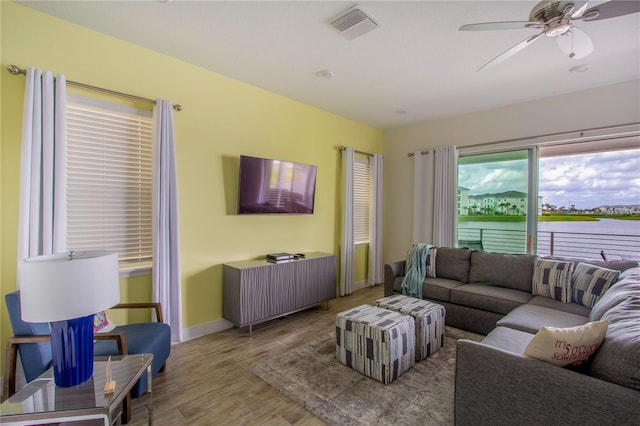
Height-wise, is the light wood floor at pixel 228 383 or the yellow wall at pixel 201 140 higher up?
the yellow wall at pixel 201 140

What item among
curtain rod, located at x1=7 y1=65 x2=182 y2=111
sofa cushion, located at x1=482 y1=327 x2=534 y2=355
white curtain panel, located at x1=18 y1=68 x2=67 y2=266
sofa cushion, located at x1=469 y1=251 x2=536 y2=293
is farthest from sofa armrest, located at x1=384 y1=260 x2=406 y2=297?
white curtain panel, located at x1=18 y1=68 x2=67 y2=266

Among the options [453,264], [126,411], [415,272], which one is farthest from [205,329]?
[453,264]

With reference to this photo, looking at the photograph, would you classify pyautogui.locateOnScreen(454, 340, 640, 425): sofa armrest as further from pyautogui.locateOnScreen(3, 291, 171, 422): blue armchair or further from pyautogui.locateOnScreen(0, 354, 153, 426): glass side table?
pyautogui.locateOnScreen(3, 291, 171, 422): blue armchair

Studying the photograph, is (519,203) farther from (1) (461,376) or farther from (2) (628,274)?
(1) (461,376)

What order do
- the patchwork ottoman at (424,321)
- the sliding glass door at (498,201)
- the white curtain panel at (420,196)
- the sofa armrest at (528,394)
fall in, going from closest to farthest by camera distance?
the sofa armrest at (528,394) → the patchwork ottoman at (424,321) → the sliding glass door at (498,201) → the white curtain panel at (420,196)

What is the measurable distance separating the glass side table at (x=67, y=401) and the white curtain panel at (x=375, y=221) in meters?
3.95

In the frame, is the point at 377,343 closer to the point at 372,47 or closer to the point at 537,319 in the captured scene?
the point at 537,319

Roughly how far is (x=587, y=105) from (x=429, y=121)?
1958 millimetres

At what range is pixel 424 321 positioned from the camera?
2582mm

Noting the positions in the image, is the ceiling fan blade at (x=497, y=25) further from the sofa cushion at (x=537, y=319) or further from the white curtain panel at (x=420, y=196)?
the white curtain panel at (x=420, y=196)

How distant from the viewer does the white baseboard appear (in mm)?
3037

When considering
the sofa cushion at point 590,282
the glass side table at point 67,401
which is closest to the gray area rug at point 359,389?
the glass side table at point 67,401

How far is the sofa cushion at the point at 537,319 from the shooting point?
7.63 ft

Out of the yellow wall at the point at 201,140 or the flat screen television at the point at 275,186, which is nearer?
the yellow wall at the point at 201,140
